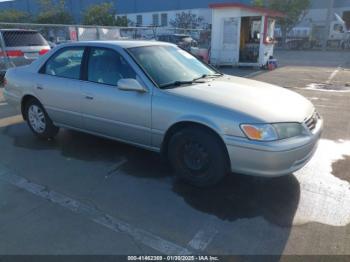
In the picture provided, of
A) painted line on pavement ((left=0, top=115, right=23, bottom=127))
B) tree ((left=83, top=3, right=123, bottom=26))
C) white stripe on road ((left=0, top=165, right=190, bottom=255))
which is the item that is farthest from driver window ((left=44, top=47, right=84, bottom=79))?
tree ((left=83, top=3, right=123, bottom=26))

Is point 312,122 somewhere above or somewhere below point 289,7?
below

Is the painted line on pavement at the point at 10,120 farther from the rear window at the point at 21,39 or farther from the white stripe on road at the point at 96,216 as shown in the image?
the rear window at the point at 21,39

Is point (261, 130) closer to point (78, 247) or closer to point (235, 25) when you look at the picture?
point (78, 247)

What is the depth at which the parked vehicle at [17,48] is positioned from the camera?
9.86 m

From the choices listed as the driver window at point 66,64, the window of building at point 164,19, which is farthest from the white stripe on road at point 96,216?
the window of building at point 164,19

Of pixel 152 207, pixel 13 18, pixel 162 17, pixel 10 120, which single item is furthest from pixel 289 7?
pixel 13 18

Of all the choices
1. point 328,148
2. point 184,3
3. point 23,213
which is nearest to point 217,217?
point 23,213

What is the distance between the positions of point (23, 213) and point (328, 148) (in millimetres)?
4226

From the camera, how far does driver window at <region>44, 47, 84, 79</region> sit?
15.0 feet

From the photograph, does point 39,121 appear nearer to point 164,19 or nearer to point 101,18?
point 101,18

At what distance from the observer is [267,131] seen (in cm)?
318

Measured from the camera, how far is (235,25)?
14.3 m

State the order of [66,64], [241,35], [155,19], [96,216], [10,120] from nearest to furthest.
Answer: [96,216] → [66,64] → [10,120] → [241,35] → [155,19]

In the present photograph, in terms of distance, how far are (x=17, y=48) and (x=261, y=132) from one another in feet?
30.5
